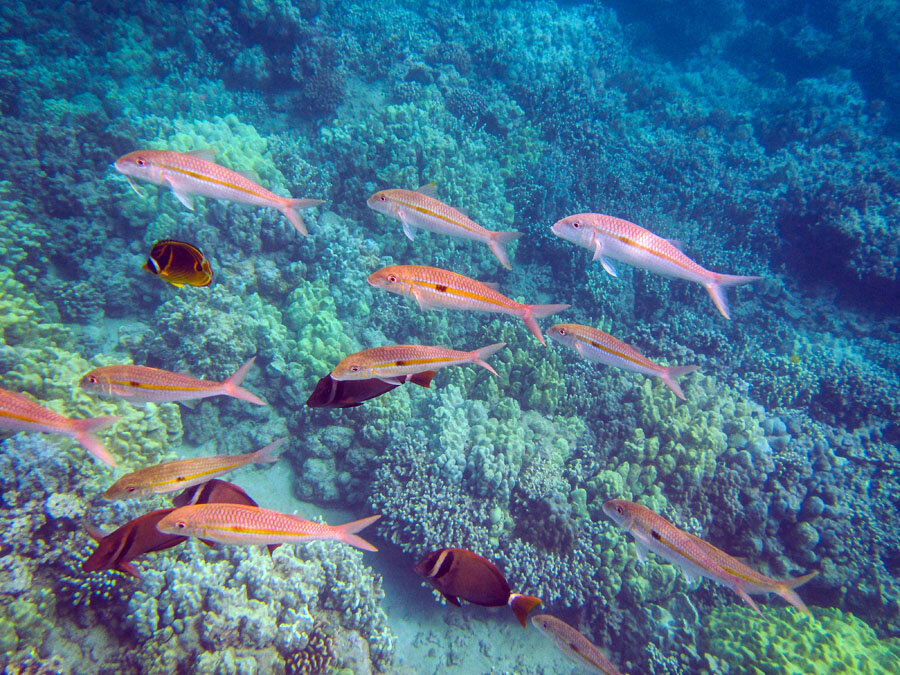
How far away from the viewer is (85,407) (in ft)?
15.6

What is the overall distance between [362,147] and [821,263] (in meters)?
12.8

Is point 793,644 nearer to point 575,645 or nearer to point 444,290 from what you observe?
point 575,645

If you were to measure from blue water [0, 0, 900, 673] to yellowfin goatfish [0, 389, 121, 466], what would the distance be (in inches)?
67.0

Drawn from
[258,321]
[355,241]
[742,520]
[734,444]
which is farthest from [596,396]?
[258,321]

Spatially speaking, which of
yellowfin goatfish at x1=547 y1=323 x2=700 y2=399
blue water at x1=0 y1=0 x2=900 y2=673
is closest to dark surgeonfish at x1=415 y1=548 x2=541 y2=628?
yellowfin goatfish at x1=547 y1=323 x2=700 y2=399

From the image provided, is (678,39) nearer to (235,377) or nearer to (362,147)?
(362,147)

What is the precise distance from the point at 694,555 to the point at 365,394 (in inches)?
111

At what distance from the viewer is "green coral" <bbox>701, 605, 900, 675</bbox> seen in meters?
4.16

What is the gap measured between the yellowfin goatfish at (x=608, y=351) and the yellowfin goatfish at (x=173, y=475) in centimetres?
261

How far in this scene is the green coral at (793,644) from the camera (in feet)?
13.7

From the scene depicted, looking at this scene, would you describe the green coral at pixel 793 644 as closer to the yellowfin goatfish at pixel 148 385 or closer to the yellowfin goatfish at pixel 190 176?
the yellowfin goatfish at pixel 148 385

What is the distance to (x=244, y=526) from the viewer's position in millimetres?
2328

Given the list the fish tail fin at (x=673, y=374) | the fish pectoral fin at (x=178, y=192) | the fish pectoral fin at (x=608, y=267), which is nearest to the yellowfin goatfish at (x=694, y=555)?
the fish tail fin at (x=673, y=374)

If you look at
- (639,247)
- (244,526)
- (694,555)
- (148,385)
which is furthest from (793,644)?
(148,385)
